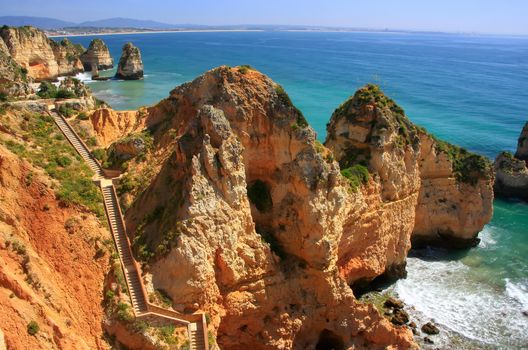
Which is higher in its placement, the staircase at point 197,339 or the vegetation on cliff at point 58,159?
the vegetation on cliff at point 58,159

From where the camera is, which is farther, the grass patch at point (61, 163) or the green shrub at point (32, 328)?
the grass patch at point (61, 163)

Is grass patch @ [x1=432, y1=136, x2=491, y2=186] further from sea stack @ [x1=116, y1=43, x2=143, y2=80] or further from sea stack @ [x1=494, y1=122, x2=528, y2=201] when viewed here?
sea stack @ [x1=116, y1=43, x2=143, y2=80]

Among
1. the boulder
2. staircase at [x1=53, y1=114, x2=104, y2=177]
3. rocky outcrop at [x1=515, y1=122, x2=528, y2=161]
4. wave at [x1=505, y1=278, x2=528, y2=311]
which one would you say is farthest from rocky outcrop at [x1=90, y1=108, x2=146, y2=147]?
rocky outcrop at [x1=515, y1=122, x2=528, y2=161]

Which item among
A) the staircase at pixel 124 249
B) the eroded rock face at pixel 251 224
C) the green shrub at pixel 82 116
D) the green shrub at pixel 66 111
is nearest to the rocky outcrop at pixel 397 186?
the eroded rock face at pixel 251 224

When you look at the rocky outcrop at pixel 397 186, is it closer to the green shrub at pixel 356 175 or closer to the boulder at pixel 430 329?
the green shrub at pixel 356 175

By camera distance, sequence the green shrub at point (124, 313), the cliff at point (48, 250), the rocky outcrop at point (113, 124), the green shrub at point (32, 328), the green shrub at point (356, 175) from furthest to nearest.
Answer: the rocky outcrop at point (113, 124) → the green shrub at point (356, 175) → the green shrub at point (124, 313) → the cliff at point (48, 250) → the green shrub at point (32, 328)

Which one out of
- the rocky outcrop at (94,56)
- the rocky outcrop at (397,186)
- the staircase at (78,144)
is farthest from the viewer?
the rocky outcrop at (94,56)

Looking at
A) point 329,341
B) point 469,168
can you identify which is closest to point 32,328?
point 329,341

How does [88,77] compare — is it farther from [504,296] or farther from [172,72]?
[504,296]
